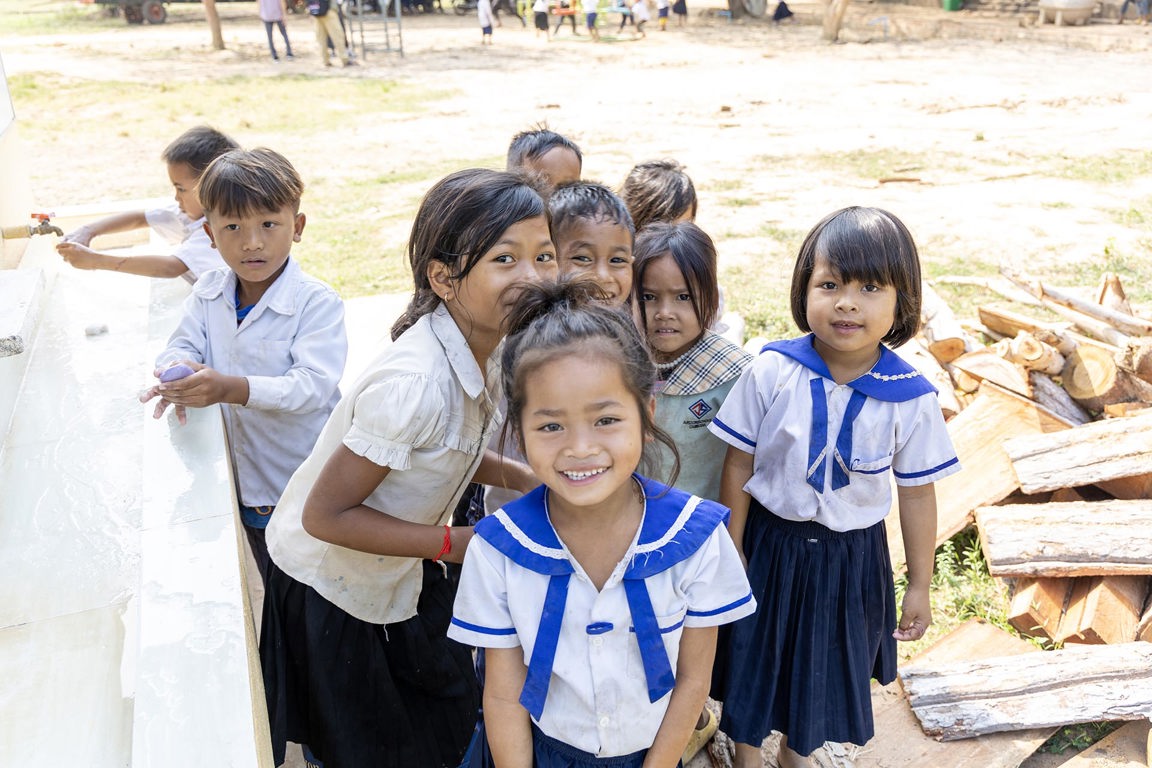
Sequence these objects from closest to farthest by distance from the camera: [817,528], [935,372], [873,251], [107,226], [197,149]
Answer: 1. [873,251]
2. [817,528]
3. [197,149]
4. [107,226]
5. [935,372]

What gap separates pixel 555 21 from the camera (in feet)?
77.3

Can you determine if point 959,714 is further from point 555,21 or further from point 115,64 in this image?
point 555,21

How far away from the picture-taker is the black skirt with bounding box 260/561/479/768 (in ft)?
6.53

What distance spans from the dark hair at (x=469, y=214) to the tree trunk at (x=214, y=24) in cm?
1978

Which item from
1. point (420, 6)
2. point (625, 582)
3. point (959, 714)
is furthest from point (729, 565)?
point (420, 6)

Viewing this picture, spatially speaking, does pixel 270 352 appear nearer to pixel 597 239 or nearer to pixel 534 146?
pixel 597 239

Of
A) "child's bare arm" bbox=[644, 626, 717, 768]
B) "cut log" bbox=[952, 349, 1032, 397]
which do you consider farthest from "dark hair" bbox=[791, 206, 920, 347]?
"cut log" bbox=[952, 349, 1032, 397]

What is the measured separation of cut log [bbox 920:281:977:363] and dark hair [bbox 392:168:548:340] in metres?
2.86

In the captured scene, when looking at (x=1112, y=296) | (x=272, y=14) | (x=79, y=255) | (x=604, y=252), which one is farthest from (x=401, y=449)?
(x=272, y=14)

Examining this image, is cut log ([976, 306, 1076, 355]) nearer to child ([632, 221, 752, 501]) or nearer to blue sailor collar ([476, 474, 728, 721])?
child ([632, 221, 752, 501])

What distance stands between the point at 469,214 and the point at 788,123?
34.0 ft

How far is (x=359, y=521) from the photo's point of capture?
1.70 m

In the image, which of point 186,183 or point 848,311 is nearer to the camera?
point 848,311

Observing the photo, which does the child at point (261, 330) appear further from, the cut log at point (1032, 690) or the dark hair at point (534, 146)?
the cut log at point (1032, 690)
